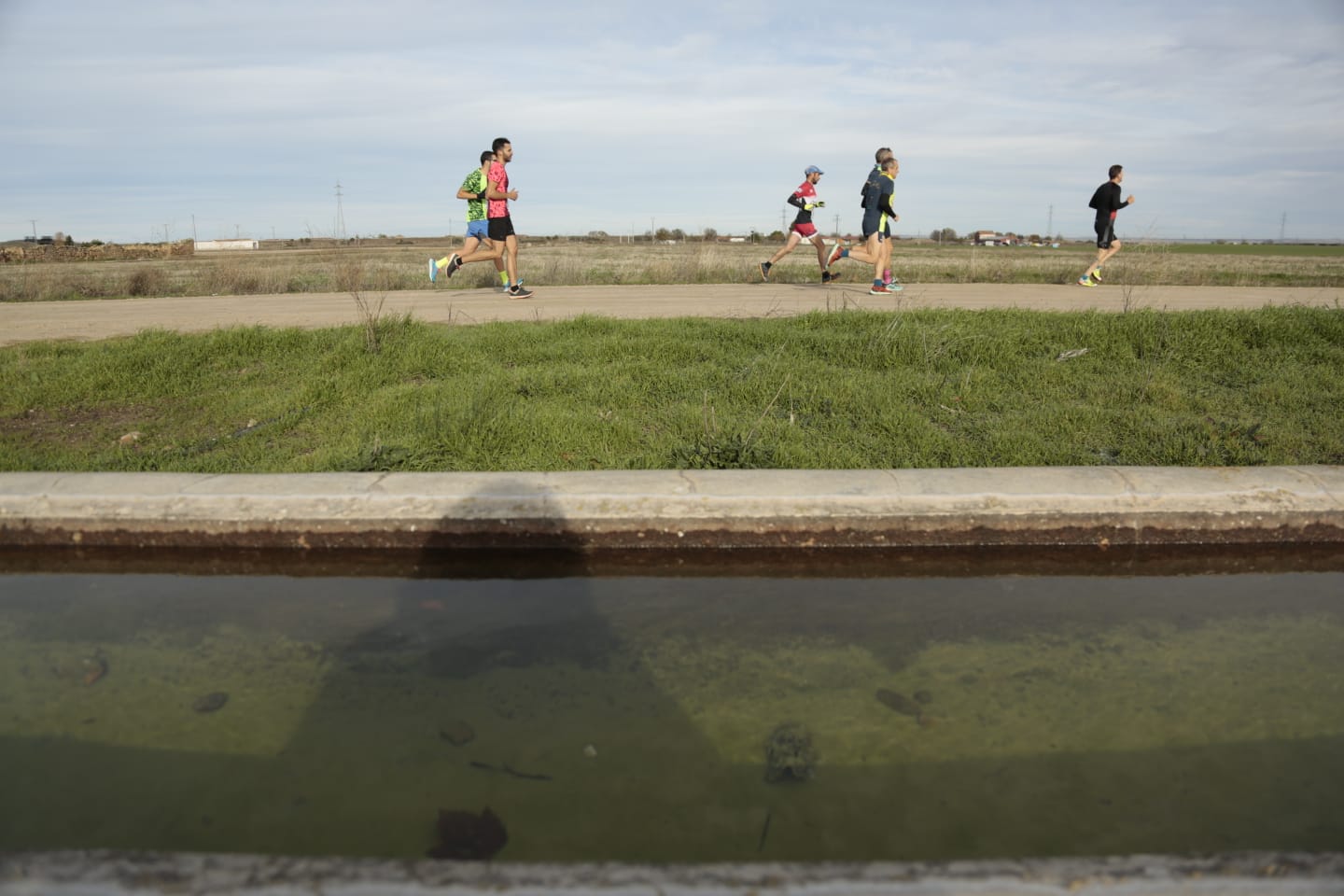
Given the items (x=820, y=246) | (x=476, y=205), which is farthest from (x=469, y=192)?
(x=820, y=246)

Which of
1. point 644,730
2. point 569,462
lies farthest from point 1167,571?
point 569,462

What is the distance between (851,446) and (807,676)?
246 cm

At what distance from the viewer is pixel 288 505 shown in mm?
4039

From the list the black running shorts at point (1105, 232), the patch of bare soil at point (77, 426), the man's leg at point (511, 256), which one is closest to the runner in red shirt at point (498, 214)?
the man's leg at point (511, 256)

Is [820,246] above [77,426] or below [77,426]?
above

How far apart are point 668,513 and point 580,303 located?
23.2ft

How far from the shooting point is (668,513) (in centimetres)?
399

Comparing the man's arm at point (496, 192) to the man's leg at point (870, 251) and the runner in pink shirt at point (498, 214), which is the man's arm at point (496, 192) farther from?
the man's leg at point (870, 251)

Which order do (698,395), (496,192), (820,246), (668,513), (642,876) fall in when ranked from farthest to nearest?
(820,246) → (496,192) → (698,395) → (668,513) → (642,876)

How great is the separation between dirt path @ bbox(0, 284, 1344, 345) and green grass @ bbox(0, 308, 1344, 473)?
3.91ft

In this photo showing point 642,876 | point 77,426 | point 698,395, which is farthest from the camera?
point 698,395

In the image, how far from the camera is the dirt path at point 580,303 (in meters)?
9.16

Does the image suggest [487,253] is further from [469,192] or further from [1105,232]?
[1105,232]

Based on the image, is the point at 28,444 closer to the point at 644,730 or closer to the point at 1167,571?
the point at 644,730
